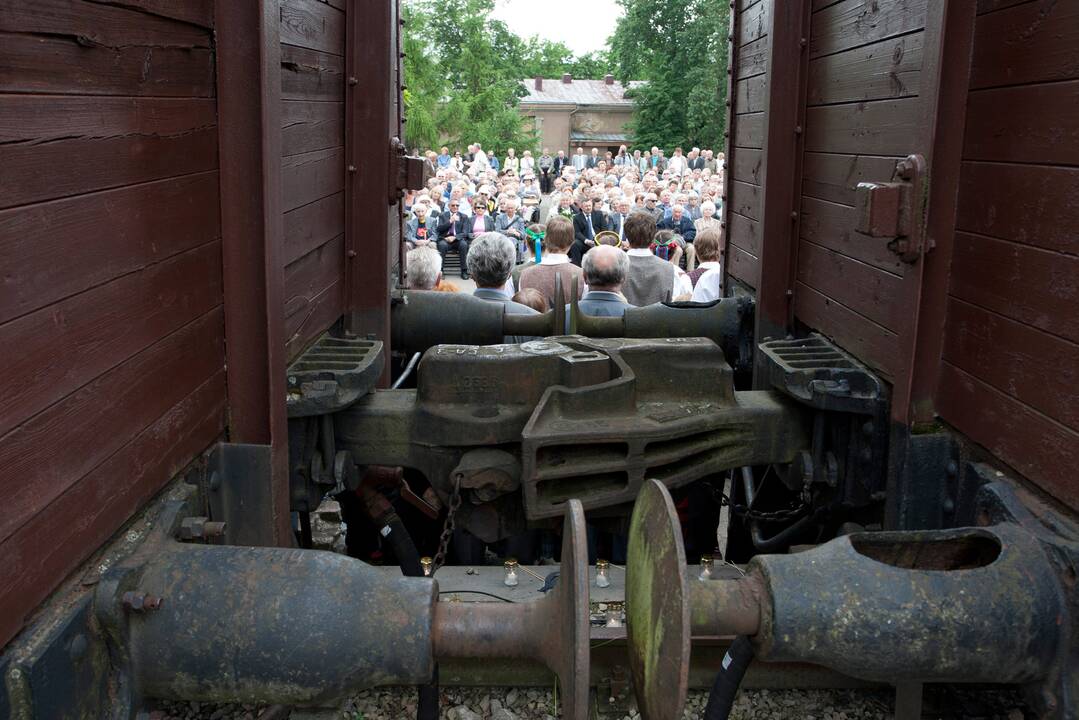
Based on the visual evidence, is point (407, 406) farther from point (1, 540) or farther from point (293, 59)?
point (1, 540)

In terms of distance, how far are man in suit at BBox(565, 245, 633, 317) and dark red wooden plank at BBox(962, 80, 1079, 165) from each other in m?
2.93

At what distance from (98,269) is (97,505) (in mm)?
561

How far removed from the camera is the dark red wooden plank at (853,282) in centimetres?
384

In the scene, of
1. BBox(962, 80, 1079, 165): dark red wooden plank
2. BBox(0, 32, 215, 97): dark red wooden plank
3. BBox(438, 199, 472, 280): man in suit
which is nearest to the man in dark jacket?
BBox(438, 199, 472, 280): man in suit

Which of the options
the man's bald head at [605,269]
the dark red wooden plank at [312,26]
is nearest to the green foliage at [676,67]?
the man's bald head at [605,269]

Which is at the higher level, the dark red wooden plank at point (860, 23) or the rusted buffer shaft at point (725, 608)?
the dark red wooden plank at point (860, 23)

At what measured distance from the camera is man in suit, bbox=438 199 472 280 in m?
19.0

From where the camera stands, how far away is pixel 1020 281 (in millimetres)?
3002

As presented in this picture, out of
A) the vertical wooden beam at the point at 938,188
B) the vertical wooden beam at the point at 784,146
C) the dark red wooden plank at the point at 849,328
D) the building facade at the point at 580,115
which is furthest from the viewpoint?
the building facade at the point at 580,115

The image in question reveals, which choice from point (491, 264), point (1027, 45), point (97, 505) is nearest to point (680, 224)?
point (491, 264)

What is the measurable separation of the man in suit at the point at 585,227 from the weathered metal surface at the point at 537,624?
13.1 metres

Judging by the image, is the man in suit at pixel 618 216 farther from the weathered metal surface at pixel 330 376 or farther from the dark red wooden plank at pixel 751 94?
the weathered metal surface at pixel 330 376

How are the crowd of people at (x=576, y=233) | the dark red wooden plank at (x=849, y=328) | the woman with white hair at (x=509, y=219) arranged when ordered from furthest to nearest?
the woman with white hair at (x=509, y=219) → the crowd of people at (x=576, y=233) → the dark red wooden plank at (x=849, y=328)

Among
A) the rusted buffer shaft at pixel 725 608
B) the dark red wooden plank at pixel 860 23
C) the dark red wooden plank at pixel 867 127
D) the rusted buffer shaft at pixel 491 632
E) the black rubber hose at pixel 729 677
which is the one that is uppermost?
the dark red wooden plank at pixel 860 23
